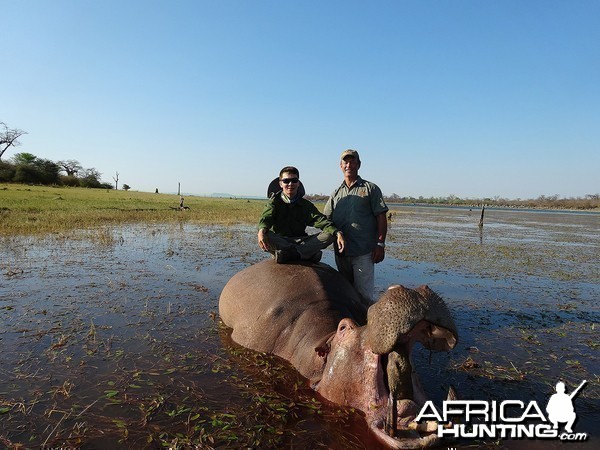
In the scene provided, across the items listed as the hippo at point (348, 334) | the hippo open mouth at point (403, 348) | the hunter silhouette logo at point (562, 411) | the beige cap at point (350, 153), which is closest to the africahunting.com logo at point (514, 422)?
the hunter silhouette logo at point (562, 411)

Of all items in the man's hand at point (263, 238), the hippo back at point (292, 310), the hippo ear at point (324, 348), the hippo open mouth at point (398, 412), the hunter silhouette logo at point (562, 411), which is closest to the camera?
the hippo open mouth at point (398, 412)

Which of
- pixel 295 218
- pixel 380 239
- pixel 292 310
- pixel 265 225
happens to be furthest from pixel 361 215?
pixel 292 310

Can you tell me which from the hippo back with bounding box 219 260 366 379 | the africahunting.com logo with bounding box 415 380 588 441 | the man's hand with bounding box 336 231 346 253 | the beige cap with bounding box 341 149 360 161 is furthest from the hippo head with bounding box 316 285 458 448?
the beige cap with bounding box 341 149 360 161

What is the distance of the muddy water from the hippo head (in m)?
0.26

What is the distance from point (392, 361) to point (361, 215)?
3309 mm

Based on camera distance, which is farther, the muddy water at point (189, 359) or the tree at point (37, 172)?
the tree at point (37, 172)

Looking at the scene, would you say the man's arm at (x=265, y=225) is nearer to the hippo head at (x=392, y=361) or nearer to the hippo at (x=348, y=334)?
the hippo at (x=348, y=334)

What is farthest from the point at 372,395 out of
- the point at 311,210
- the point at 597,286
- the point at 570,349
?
the point at 597,286

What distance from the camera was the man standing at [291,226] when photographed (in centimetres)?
548

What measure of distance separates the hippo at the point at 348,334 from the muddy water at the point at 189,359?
0.74 feet

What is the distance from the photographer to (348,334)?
10.7ft

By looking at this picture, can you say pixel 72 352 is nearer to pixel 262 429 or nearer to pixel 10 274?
pixel 262 429

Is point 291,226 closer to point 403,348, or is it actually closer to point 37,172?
point 403,348

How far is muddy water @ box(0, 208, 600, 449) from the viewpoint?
3.11 meters
